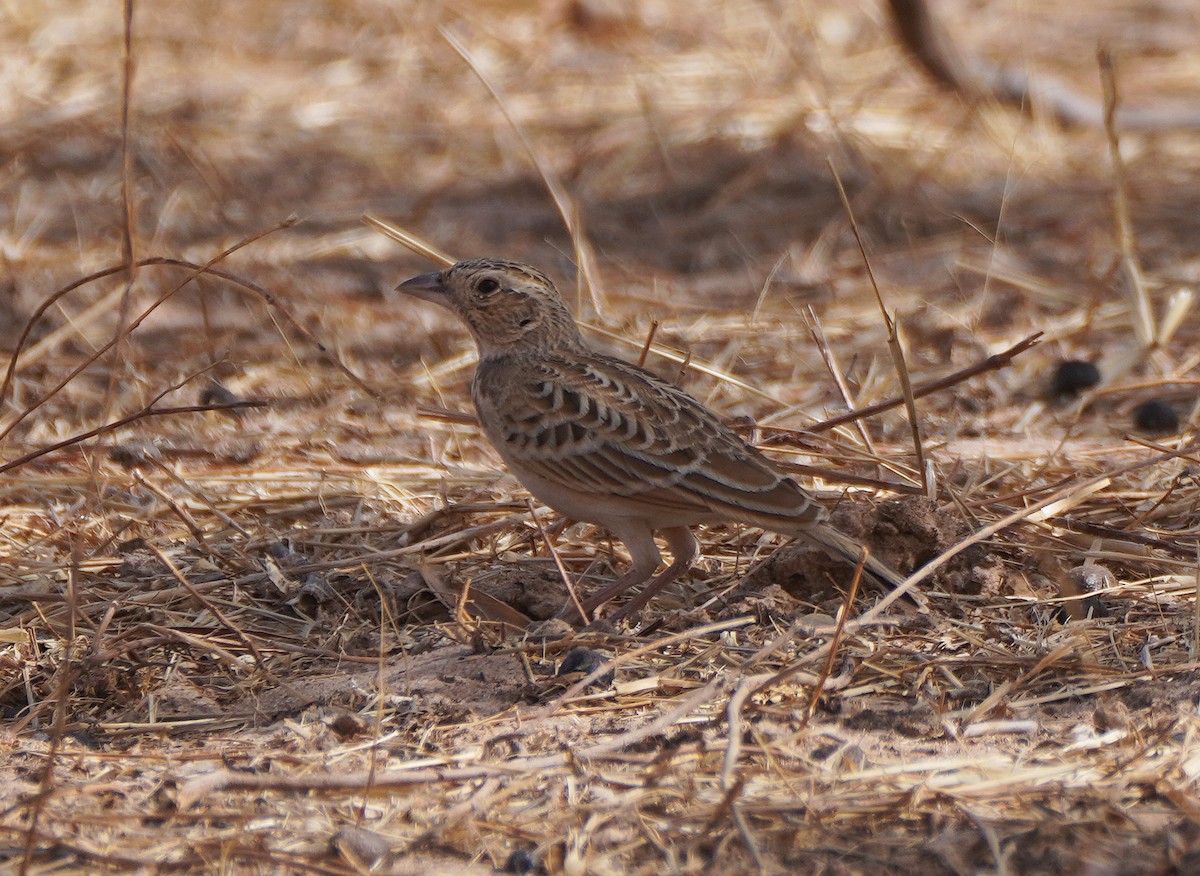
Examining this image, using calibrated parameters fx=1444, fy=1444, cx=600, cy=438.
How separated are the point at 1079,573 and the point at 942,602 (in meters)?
0.46

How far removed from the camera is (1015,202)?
A: 9578 mm

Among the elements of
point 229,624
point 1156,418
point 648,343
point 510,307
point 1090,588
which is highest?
point 510,307

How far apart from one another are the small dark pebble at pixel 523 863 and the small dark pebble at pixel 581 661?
0.94m

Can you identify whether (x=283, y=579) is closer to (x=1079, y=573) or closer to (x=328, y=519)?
(x=328, y=519)

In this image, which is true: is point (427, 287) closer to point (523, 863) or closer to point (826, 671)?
point (826, 671)

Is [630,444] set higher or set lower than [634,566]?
higher

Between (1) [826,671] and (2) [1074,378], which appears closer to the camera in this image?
(1) [826,671]

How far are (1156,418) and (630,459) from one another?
9.23 feet

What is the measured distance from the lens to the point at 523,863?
318cm

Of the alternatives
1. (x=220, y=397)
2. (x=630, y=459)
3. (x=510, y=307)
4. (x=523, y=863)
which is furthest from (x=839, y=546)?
(x=220, y=397)

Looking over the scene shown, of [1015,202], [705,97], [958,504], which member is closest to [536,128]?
[705,97]

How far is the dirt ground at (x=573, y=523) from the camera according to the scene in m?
3.41

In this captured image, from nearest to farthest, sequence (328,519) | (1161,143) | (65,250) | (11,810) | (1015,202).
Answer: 1. (11,810)
2. (328,519)
3. (65,250)
4. (1015,202)
5. (1161,143)

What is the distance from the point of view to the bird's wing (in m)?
4.37
